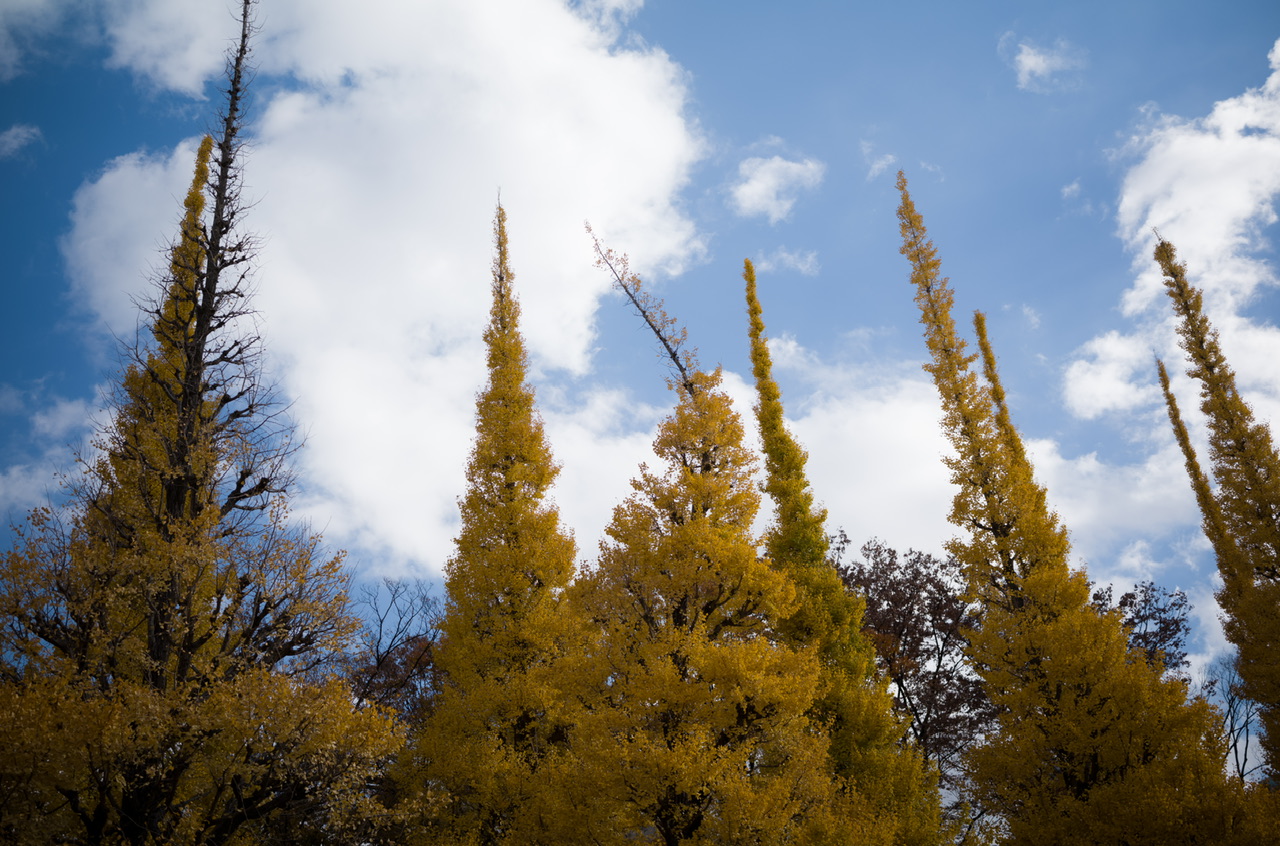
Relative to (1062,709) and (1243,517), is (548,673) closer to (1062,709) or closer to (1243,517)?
(1062,709)

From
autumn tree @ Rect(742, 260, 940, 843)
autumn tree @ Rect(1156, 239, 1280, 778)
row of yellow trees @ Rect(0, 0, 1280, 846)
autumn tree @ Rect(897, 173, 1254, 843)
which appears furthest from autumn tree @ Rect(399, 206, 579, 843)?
autumn tree @ Rect(1156, 239, 1280, 778)

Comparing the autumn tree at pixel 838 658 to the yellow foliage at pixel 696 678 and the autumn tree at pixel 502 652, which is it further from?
the autumn tree at pixel 502 652

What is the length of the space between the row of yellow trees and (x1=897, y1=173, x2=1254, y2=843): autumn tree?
0.21 feet

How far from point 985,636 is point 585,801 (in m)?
10.4

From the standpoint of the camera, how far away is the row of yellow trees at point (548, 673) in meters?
9.58

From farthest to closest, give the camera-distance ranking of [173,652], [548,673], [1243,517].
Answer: [1243,517] < [548,673] < [173,652]

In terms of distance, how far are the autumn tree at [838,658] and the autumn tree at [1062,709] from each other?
2.31m

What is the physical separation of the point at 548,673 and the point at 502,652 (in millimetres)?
1207

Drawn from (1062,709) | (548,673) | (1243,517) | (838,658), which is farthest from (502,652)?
(1243,517)

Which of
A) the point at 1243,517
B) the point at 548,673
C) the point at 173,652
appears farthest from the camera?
the point at 1243,517

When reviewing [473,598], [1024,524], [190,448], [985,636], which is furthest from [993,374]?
[190,448]

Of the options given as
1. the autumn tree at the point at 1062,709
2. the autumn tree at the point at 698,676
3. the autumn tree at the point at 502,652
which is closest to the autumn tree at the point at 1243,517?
Result: the autumn tree at the point at 1062,709

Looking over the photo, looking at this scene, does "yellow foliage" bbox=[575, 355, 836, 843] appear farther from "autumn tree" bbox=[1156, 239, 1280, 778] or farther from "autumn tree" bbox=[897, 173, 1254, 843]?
"autumn tree" bbox=[1156, 239, 1280, 778]

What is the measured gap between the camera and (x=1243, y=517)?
21016 mm
